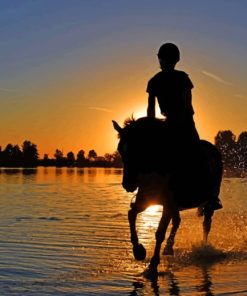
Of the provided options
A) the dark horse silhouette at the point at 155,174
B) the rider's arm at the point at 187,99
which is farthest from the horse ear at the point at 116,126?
the rider's arm at the point at 187,99

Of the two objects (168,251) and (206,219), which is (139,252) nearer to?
(168,251)

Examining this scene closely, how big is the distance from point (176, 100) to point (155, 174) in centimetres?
119

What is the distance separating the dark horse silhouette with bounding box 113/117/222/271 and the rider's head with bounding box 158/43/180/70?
1103 mm

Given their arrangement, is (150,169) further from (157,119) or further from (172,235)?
(172,235)

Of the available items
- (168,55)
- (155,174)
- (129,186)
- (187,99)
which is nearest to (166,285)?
(129,186)

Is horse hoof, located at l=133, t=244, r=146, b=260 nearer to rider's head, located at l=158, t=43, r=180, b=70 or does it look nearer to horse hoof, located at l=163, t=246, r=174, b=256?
horse hoof, located at l=163, t=246, r=174, b=256

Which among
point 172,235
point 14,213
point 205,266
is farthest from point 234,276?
point 14,213

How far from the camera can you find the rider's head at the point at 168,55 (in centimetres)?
928

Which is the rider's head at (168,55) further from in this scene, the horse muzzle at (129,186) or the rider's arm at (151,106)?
the horse muzzle at (129,186)

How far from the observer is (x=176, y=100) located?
9094mm

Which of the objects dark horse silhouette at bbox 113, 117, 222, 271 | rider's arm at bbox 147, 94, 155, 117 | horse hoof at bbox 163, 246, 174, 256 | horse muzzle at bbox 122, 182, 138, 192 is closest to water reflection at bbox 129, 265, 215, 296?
dark horse silhouette at bbox 113, 117, 222, 271

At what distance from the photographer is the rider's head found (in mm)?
9281

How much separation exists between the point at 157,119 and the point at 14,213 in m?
11.3

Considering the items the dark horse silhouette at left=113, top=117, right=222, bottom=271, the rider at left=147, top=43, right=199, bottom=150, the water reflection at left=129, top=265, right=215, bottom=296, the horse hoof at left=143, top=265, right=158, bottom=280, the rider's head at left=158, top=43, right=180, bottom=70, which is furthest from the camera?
the rider's head at left=158, top=43, right=180, bottom=70
